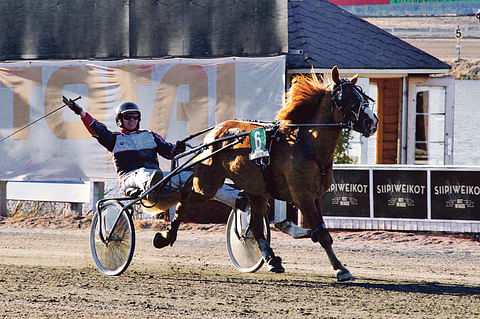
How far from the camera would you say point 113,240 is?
26.0 feet

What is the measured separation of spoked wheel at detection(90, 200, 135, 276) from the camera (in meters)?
7.78

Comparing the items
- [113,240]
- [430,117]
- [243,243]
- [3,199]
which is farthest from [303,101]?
[3,199]

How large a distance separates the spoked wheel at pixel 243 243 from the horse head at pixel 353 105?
1.58 metres

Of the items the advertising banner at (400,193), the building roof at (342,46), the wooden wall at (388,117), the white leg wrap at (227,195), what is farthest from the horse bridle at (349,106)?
the wooden wall at (388,117)

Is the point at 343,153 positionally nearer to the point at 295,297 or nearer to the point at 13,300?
the point at 295,297

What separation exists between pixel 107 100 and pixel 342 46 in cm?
421

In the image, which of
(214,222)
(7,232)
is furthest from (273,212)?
(7,232)

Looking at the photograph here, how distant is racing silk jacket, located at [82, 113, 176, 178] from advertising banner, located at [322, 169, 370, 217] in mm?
3807

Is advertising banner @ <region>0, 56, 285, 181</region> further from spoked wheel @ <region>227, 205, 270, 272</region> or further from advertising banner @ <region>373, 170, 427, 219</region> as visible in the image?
spoked wheel @ <region>227, 205, 270, 272</region>

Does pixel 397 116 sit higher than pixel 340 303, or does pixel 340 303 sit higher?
pixel 397 116

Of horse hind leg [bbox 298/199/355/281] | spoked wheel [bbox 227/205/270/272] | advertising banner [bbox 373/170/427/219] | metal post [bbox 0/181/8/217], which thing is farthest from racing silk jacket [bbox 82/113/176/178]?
metal post [bbox 0/181/8/217]

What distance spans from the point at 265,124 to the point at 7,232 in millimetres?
6110

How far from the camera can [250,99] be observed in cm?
1270

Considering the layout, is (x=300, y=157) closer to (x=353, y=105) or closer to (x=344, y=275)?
(x=353, y=105)
